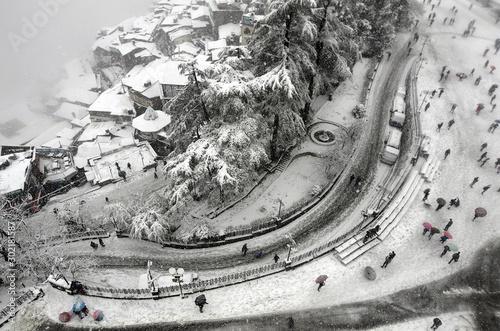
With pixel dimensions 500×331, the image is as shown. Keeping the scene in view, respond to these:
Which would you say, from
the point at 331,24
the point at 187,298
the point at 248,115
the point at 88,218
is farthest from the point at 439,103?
the point at 88,218

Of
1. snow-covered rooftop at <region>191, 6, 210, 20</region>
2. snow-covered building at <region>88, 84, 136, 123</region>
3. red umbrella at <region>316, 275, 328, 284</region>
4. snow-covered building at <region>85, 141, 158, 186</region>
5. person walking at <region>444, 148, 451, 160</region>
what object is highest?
snow-covered rooftop at <region>191, 6, 210, 20</region>

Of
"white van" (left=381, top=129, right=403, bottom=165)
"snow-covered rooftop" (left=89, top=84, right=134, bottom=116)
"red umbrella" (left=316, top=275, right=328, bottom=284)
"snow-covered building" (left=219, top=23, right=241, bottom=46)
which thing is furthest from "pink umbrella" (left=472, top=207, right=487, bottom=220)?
"snow-covered building" (left=219, top=23, right=241, bottom=46)

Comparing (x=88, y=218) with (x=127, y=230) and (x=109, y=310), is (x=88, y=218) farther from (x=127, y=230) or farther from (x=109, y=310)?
(x=109, y=310)

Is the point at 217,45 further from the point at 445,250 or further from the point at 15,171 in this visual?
the point at 445,250

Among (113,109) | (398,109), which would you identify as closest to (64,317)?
(398,109)

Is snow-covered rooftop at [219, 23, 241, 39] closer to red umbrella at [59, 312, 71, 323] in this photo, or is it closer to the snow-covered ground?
the snow-covered ground

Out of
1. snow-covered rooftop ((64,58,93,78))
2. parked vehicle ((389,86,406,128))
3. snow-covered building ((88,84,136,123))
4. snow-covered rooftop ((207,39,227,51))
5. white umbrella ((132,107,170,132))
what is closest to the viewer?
parked vehicle ((389,86,406,128))

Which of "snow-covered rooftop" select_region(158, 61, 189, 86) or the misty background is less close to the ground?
"snow-covered rooftop" select_region(158, 61, 189, 86)
